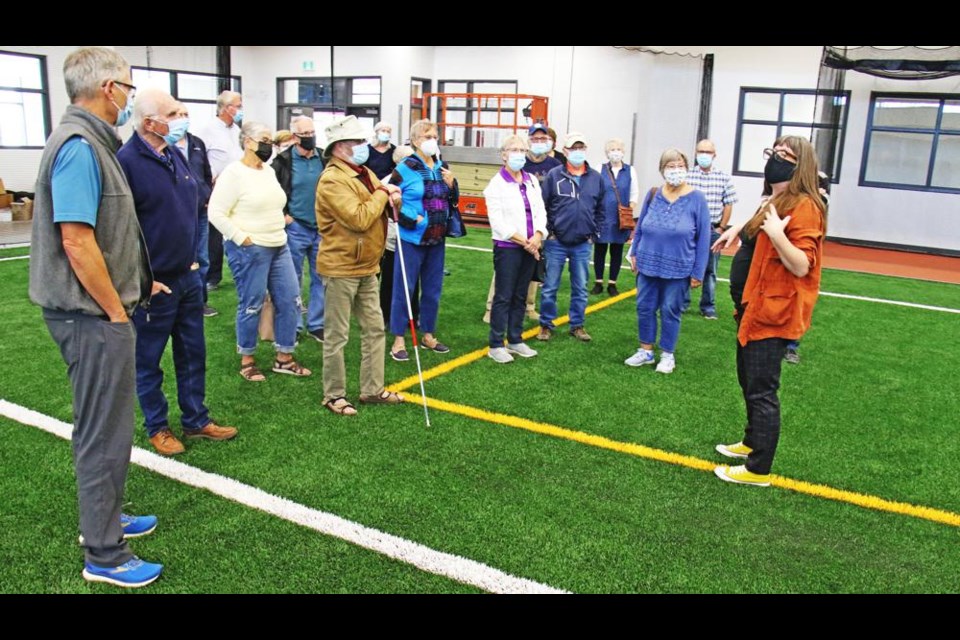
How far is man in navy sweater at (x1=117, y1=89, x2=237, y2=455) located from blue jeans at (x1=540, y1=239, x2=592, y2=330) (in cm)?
365

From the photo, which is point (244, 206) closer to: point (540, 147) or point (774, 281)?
point (540, 147)

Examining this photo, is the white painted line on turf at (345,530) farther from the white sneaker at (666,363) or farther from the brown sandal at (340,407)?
the white sneaker at (666,363)

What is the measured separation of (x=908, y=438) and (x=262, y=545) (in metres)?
4.36

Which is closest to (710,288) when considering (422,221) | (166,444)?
(422,221)

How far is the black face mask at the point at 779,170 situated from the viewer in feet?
13.6

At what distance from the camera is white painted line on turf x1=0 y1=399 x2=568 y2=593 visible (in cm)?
337

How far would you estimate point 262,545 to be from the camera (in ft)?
11.9

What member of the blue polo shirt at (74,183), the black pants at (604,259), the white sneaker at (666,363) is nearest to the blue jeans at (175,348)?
the blue polo shirt at (74,183)

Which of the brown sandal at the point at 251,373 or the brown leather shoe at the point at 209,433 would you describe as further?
the brown sandal at the point at 251,373

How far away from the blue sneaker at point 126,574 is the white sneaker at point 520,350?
416cm

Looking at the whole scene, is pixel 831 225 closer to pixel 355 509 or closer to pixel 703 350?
pixel 703 350

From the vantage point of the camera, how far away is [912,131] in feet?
49.3

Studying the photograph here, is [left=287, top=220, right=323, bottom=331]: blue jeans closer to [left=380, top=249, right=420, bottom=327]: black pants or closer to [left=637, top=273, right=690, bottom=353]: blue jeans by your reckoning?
[left=380, top=249, right=420, bottom=327]: black pants

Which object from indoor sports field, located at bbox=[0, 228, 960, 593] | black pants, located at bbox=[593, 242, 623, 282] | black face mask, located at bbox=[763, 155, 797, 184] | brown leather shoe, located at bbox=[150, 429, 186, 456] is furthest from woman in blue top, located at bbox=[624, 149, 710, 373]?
brown leather shoe, located at bbox=[150, 429, 186, 456]
